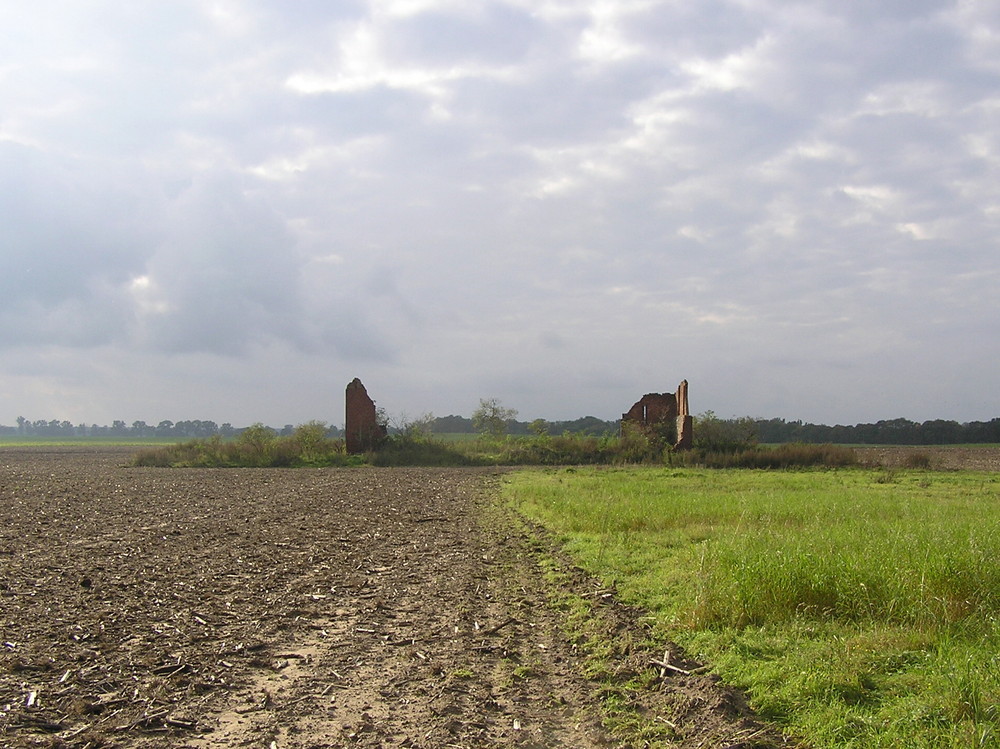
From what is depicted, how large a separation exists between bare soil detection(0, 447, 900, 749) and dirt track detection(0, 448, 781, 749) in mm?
22

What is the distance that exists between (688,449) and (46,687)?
1642 inches

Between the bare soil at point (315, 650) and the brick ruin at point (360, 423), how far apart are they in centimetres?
3421

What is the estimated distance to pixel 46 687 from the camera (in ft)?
18.5

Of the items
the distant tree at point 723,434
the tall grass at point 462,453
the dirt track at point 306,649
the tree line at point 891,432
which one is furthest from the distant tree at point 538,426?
the dirt track at point 306,649

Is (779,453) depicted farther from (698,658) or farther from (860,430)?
(860,430)

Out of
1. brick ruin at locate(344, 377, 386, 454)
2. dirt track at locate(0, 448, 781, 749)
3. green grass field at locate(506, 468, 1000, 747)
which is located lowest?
dirt track at locate(0, 448, 781, 749)

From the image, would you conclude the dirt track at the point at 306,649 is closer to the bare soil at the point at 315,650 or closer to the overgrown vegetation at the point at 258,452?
the bare soil at the point at 315,650

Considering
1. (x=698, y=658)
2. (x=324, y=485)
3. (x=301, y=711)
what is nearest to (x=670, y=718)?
(x=698, y=658)

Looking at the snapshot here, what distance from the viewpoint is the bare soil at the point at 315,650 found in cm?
504

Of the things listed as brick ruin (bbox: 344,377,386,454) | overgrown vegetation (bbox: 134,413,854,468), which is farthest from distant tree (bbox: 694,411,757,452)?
brick ruin (bbox: 344,377,386,454)

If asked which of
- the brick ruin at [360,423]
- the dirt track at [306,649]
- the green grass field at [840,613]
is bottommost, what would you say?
the dirt track at [306,649]

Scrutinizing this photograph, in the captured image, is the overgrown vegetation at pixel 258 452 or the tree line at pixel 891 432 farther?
the tree line at pixel 891 432

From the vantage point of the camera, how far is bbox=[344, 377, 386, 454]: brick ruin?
48.3m

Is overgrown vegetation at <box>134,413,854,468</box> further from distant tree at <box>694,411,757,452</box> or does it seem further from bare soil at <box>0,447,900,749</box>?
bare soil at <box>0,447,900,749</box>
